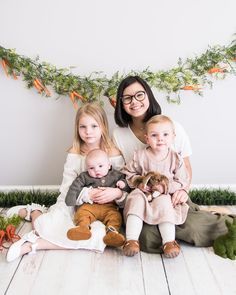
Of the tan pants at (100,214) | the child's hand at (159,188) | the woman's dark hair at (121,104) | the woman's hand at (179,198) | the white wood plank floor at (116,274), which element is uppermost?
the woman's dark hair at (121,104)

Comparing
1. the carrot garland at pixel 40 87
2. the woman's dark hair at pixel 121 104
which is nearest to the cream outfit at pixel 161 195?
the woman's dark hair at pixel 121 104

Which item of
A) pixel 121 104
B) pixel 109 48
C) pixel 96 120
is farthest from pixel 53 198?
pixel 109 48

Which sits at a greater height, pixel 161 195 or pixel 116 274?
pixel 161 195

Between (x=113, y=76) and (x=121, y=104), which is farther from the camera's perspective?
(x=113, y=76)

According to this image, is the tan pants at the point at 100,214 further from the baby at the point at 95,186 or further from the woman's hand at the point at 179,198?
the woman's hand at the point at 179,198

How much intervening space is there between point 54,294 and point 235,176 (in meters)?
1.66

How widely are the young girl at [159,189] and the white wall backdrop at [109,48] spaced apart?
535 millimetres

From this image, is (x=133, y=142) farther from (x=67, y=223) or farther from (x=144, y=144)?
(x=67, y=223)

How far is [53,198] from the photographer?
285 centimetres

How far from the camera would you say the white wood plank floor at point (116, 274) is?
177cm

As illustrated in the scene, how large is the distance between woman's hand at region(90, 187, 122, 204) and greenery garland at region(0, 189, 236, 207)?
0.64 m

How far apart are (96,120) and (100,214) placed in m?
0.53

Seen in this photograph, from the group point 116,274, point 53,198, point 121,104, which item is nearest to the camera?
point 116,274

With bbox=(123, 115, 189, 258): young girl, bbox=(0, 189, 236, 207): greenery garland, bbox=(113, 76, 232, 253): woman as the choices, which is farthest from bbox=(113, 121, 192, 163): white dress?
bbox=(0, 189, 236, 207): greenery garland
